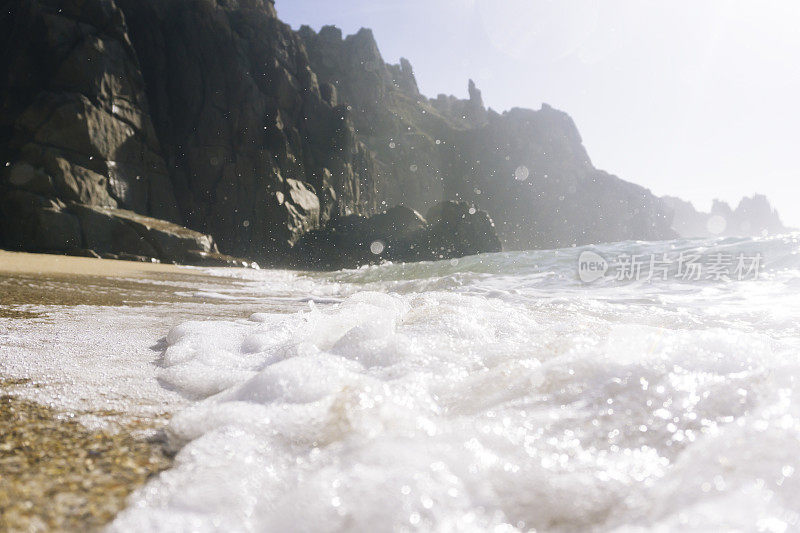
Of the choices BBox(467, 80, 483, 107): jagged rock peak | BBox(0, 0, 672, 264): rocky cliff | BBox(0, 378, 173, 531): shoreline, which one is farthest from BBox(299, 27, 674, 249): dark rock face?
BBox(0, 378, 173, 531): shoreline

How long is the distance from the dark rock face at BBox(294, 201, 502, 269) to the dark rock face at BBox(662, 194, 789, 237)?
496 feet

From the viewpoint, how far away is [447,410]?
4.27 feet

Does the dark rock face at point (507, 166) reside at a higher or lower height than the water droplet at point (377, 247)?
higher

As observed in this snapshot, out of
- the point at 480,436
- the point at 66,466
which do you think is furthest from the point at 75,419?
the point at 480,436

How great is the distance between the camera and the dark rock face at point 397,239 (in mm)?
29484

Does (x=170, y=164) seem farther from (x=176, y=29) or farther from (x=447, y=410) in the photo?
(x=447, y=410)

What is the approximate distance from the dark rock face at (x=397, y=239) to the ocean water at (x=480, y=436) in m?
26.7

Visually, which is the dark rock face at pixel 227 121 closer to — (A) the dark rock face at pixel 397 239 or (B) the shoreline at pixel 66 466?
(A) the dark rock face at pixel 397 239

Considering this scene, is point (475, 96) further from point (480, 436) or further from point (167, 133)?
point (480, 436)

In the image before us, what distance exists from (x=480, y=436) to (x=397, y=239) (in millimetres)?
30991

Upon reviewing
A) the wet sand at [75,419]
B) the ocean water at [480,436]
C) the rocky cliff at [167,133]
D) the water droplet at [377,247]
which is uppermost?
the rocky cliff at [167,133]

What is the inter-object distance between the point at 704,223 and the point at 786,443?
206 metres

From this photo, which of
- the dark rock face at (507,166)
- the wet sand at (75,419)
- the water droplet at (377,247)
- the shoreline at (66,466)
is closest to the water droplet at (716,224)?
the dark rock face at (507,166)

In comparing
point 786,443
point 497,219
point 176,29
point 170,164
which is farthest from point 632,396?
point 497,219
